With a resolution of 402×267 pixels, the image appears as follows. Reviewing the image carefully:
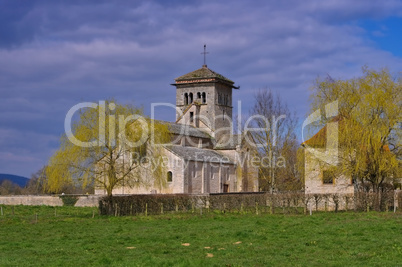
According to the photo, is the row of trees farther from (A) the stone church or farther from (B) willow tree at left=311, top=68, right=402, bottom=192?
(A) the stone church

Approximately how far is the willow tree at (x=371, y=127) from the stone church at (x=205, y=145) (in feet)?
64.6

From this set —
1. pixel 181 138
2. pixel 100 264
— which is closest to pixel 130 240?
pixel 100 264

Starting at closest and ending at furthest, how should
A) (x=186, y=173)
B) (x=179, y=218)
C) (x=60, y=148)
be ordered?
(x=179, y=218), (x=60, y=148), (x=186, y=173)

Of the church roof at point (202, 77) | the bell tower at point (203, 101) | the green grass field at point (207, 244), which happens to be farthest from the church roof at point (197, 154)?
the green grass field at point (207, 244)

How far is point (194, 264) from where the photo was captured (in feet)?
46.3

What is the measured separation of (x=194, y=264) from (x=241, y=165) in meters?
50.2

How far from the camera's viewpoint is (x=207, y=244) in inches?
723

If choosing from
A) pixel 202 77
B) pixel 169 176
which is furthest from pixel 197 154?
pixel 202 77

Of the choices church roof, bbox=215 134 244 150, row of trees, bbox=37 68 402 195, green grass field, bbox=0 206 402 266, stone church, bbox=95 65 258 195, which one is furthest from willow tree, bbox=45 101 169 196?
church roof, bbox=215 134 244 150

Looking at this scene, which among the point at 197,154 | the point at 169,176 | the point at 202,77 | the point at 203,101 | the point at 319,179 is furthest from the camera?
the point at 203,101

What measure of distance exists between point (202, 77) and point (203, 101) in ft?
10.6

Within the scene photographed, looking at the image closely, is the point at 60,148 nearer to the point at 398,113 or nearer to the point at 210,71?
the point at 398,113

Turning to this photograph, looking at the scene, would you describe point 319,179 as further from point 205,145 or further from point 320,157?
point 205,145

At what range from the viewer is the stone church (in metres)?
53.7
